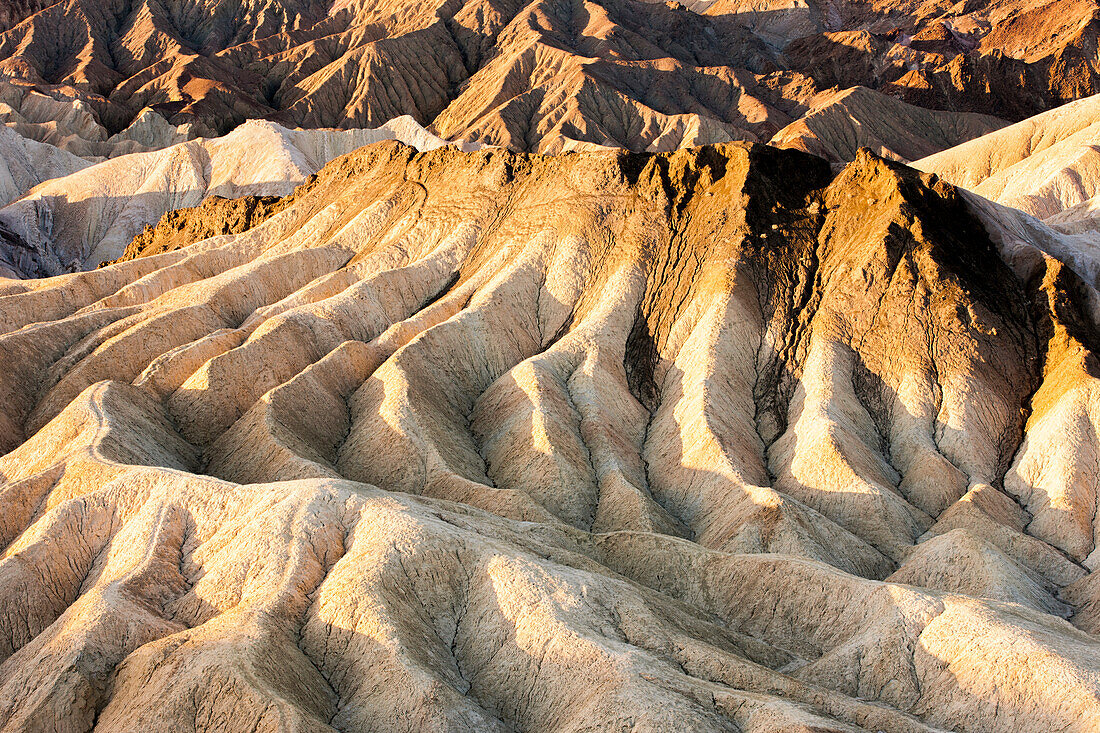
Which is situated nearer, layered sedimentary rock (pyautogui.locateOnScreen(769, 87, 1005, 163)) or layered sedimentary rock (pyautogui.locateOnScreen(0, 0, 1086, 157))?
layered sedimentary rock (pyautogui.locateOnScreen(769, 87, 1005, 163))

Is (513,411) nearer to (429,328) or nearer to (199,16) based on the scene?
(429,328)

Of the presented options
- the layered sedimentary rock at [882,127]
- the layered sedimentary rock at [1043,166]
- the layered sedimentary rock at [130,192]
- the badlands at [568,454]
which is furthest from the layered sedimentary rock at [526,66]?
the badlands at [568,454]

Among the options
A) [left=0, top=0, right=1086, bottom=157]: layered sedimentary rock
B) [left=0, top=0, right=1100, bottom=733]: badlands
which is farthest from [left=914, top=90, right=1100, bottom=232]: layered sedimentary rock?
[left=0, top=0, right=1086, bottom=157]: layered sedimentary rock

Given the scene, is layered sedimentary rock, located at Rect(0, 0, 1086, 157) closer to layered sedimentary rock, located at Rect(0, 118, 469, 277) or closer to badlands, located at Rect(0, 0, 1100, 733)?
layered sedimentary rock, located at Rect(0, 118, 469, 277)

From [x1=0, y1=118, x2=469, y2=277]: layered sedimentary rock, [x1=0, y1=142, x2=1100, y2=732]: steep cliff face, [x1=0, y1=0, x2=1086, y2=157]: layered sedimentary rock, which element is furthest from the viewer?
[x1=0, y1=0, x2=1086, y2=157]: layered sedimentary rock

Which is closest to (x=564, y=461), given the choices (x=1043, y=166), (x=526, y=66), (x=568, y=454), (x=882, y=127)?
(x=568, y=454)

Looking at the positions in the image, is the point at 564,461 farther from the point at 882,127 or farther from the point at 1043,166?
the point at 882,127

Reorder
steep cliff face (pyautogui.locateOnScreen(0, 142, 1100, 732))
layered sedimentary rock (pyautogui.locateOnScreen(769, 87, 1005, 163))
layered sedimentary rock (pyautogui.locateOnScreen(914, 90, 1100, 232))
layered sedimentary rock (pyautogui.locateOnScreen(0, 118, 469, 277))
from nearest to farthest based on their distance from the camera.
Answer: steep cliff face (pyautogui.locateOnScreen(0, 142, 1100, 732)) → layered sedimentary rock (pyautogui.locateOnScreen(914, 90, 1100, 232)) → layered sedimentary rock (pyautogui.locateOnScreen(0, 118, 469, 277)) → layered sedimentary rock (pyautogui.locateOnScreen(769, 87, 1005, 163))
